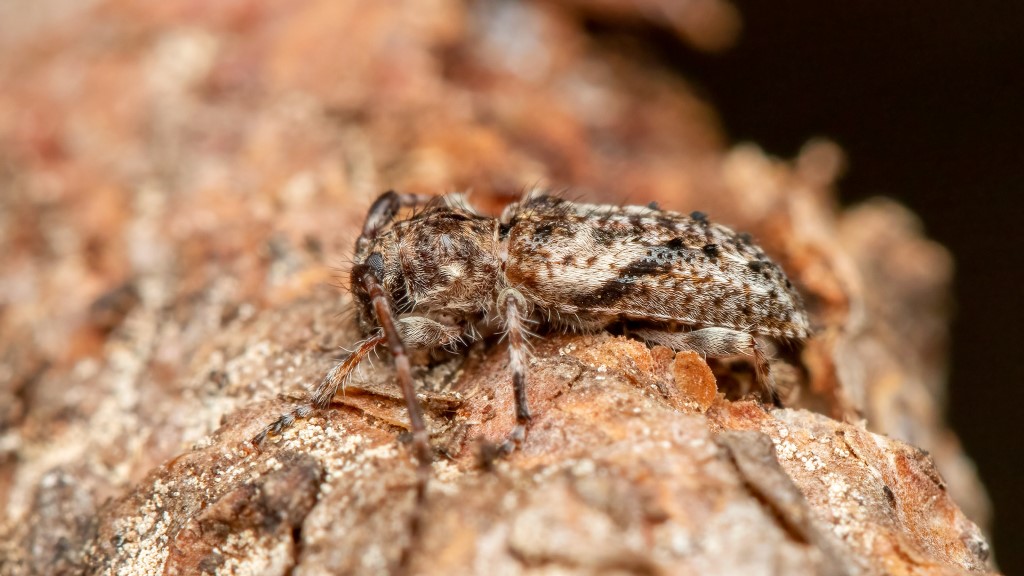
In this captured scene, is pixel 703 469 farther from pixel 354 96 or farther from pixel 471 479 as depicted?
pixel 354 96

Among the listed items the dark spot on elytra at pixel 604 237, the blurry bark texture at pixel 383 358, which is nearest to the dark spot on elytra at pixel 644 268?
the dark spot on elytra at pixel 604 237

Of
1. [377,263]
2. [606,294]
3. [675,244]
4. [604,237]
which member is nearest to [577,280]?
[606,294]

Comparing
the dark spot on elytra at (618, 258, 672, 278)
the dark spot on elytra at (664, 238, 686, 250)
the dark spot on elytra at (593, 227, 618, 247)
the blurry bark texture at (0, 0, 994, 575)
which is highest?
the dark spot on elytra at (664, 238, 686, 250)

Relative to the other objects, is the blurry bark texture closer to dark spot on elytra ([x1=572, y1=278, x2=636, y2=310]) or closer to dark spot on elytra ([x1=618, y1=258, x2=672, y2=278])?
dark spot on elytra ([x1=572, y1=278, x2=636, y2=310])

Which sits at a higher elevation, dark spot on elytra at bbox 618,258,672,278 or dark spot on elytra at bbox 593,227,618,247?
dark spot on elytra at bbox 593,227,618,247

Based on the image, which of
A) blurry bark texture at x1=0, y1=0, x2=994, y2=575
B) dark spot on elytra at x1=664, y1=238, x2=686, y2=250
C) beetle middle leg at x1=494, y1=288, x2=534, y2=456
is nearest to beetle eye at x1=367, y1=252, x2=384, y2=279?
blurry bark texture at x1=0, y1=0, x2=994, y2=575

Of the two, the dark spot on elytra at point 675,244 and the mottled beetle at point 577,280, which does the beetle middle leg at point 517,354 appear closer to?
the mottled beetle at point 577,280
